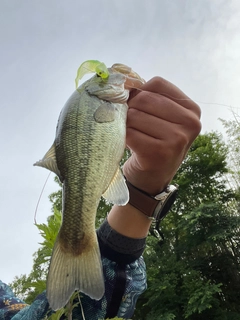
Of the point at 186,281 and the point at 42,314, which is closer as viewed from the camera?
the point at 42,314

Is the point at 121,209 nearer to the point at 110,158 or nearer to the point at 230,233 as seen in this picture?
the point at 110,158

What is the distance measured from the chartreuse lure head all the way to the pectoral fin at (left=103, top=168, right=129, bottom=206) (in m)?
0.54

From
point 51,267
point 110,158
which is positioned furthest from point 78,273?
point 110,158

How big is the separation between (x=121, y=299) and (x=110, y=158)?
914 mm

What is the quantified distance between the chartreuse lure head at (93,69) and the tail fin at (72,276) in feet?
2.82

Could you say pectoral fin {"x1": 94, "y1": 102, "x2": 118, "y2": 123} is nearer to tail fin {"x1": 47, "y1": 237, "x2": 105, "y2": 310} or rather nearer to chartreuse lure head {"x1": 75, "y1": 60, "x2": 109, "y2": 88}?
chartreuse lure head {"x1": 75, "y1": 60, "x2": 109, "y2": 88}

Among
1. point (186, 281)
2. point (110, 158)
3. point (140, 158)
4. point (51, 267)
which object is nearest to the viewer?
point (51, 267)

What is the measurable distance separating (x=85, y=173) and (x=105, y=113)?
28cm

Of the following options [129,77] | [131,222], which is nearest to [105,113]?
[129,77]

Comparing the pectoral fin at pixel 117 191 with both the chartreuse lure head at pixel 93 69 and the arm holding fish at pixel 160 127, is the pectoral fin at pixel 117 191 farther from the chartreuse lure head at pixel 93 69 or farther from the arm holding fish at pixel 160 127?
the chartreuse lure head at pixel 93 69

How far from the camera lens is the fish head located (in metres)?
1.55

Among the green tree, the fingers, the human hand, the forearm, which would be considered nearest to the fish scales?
the human hand

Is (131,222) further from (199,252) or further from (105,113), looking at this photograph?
(199,252)

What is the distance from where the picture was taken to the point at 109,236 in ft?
6.02
